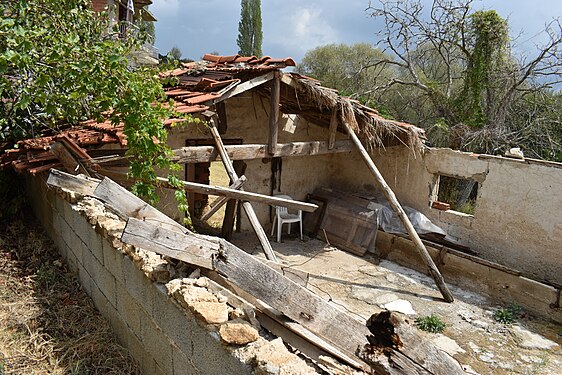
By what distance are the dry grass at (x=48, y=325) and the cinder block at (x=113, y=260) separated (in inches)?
24.0

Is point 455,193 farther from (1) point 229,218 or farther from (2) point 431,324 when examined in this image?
(1) point 229,218

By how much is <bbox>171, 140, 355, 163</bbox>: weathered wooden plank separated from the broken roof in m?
0.59

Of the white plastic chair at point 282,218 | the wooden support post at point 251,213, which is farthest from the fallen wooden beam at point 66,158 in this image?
the white plastic chair at point 282,218

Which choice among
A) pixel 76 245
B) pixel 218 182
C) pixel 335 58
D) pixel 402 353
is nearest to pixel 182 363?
pixel 402 353

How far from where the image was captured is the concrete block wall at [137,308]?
2.30 metres

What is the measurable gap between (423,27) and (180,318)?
1499 centimetres

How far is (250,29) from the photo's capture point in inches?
1528

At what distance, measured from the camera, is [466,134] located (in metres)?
11.5

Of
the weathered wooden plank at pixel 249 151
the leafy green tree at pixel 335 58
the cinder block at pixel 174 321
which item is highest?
the leafy green tree at pixel 335 58

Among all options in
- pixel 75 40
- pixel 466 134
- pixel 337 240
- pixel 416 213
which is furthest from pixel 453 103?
pixel 75 40

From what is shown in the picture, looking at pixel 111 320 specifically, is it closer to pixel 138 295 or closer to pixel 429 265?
pixel 138 295

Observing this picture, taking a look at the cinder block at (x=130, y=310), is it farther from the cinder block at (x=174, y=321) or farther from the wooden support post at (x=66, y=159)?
the wooden support post at (x=66, y=159)

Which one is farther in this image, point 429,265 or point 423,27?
point 423,27

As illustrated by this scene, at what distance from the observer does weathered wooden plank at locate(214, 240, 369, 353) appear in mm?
2080
